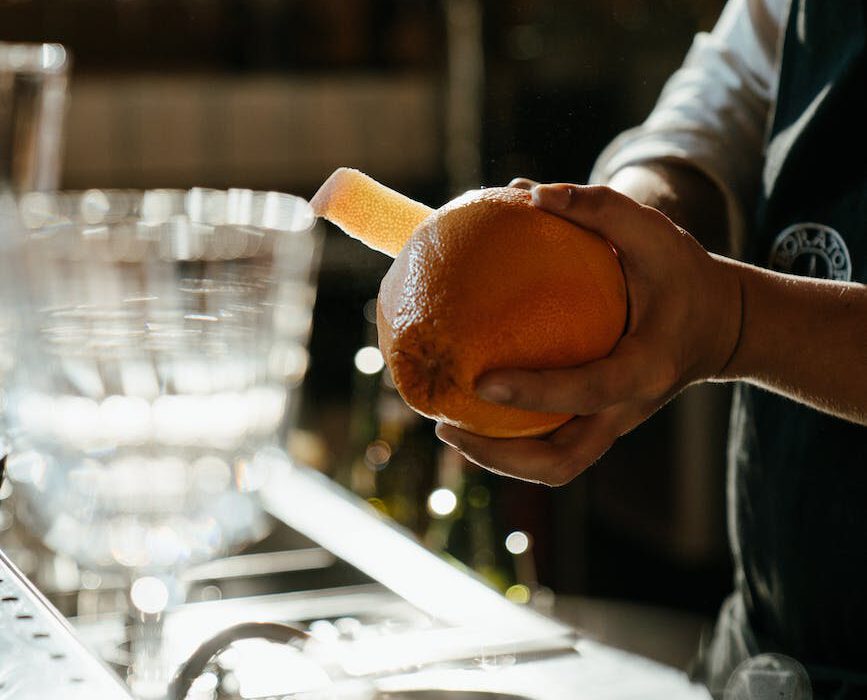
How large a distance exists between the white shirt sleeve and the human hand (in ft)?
1.33

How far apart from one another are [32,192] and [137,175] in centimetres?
166

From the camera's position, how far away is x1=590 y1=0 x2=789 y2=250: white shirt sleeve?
0.86 metres

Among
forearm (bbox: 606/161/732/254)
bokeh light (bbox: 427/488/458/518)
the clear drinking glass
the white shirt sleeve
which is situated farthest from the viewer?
bokeh light (bbox: 427/488/458/518)

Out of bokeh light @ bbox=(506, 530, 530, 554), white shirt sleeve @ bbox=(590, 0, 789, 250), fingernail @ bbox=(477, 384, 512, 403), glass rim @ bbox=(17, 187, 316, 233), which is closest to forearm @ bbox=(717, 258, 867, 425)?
fingernail @ bbox=(477, 384, 512, 403)

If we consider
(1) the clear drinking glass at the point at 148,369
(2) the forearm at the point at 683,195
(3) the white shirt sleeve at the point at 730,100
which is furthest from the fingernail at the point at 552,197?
(3) the white shirt sleeve at the point at 730,100

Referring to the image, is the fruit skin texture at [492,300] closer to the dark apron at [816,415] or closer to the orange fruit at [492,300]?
the orange fruit at [492,300]

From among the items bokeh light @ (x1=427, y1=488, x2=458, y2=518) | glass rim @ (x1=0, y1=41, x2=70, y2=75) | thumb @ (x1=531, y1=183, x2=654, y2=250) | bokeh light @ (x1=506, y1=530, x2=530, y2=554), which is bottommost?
bokeh light @ (x1=506, y1=530, x2=530, y2=554)

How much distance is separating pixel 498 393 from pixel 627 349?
6 centimetres

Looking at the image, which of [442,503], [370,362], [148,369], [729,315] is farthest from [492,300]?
[370,362]

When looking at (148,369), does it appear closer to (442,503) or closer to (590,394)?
(590,394)

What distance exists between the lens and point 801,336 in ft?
1.65

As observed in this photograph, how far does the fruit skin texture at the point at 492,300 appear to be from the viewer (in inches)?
16.4

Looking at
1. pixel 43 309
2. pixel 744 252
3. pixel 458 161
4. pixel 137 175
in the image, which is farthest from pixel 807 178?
pixel 137 175

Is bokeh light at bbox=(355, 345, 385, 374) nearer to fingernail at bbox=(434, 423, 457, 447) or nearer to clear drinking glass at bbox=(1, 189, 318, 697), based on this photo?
clear drinking glass at bbox=(1, 189, 318, 697)
